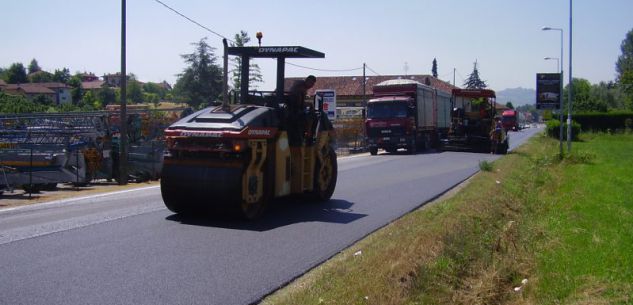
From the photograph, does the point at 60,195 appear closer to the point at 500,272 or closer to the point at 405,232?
the point at 405,232

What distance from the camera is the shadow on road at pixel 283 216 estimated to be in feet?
34.6

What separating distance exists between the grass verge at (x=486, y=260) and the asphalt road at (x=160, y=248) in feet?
1.61

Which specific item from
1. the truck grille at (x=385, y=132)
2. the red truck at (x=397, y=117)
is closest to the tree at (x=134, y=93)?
the red truck at (x=397, y=117)

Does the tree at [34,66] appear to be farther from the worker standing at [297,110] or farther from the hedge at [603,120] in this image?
the worker standing at [297,110]

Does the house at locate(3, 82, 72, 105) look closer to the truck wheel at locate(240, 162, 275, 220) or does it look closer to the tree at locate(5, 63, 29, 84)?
the tree at locate(5, 63, 29, 84)

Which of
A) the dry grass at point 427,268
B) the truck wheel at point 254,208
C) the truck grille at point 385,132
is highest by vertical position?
the truck grille at point 385,132

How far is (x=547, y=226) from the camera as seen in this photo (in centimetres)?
1044

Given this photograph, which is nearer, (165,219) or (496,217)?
(165,219)

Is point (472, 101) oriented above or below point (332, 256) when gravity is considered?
above

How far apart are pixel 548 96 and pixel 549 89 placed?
295 mm

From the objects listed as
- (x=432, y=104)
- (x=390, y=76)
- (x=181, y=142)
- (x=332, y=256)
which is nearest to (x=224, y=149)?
(x=181, y=142)

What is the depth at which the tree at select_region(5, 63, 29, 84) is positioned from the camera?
117m

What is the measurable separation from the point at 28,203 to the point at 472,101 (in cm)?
2819

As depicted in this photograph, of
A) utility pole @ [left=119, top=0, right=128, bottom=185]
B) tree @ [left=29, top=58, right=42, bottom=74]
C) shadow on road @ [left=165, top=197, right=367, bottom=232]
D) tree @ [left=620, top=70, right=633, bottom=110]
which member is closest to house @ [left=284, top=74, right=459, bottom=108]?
tree @ [left=620, top=70, right=633, bottom=110]
